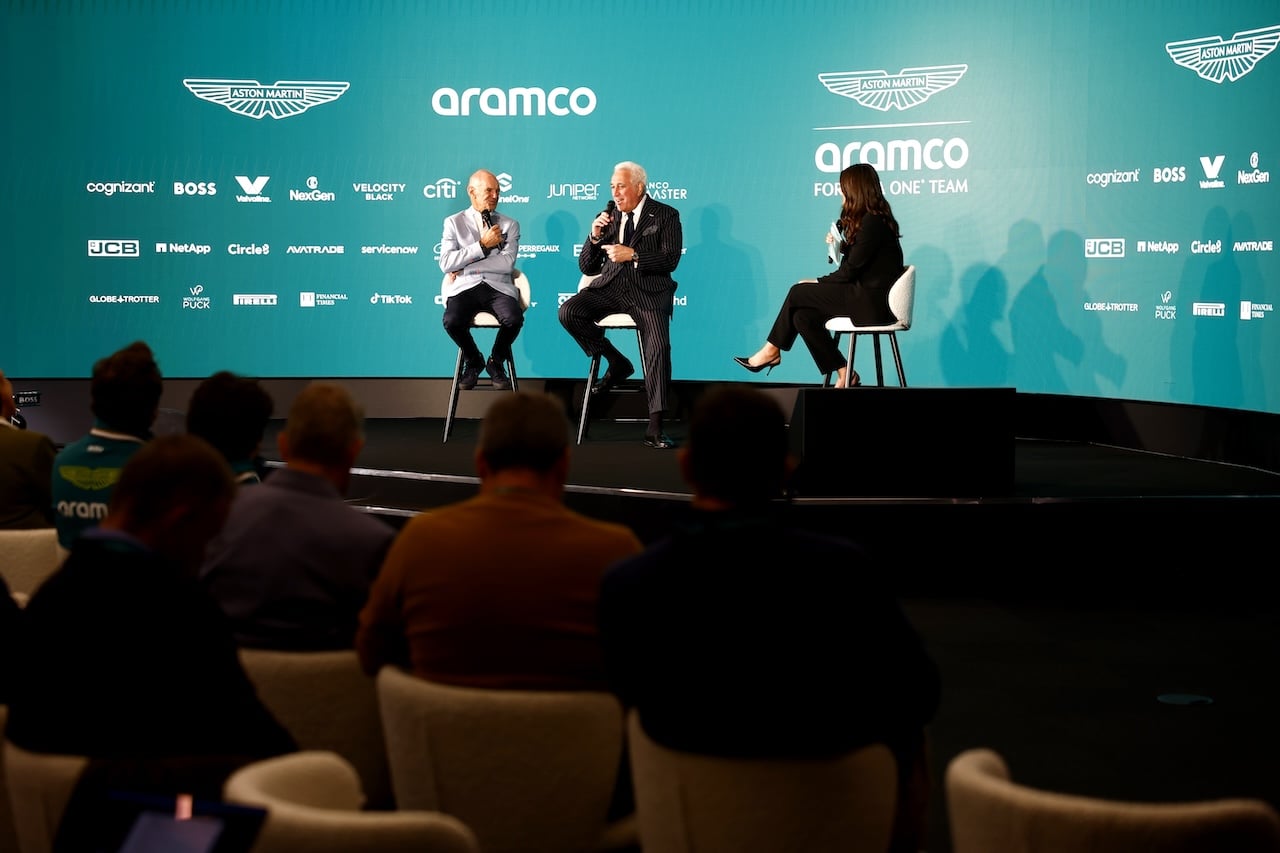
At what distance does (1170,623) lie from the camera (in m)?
4.63

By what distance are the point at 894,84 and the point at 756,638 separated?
6938mm

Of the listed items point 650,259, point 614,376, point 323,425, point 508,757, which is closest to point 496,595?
point 508,757

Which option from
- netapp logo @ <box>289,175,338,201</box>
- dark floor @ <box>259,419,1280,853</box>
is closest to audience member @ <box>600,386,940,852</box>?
dark floor @ <box>259,419,1280,853</box>

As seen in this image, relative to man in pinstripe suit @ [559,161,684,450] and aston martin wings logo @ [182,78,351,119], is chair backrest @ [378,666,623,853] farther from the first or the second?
aston martin wings logo @ [182,78,351,119]

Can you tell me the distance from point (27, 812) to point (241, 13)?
7.87 m

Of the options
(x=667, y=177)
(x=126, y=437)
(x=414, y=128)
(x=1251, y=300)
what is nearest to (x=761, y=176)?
(x=667, y=177)

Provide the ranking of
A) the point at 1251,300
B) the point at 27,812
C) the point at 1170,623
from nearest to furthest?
1. the point at 27,812
2. the point at 1170,623
3. the point at 1251,300

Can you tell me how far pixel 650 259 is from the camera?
6.42 meters

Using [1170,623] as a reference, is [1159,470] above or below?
above

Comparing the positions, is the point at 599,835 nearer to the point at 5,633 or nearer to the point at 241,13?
the point at 5,633

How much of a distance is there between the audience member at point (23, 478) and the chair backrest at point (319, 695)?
66.9 inches

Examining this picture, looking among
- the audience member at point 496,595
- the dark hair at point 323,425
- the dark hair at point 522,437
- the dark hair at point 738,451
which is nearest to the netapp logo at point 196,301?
the dark hair at point 323,425

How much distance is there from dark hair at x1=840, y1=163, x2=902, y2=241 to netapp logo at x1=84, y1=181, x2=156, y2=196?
473 centimetres

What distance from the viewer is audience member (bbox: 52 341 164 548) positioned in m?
3.12
